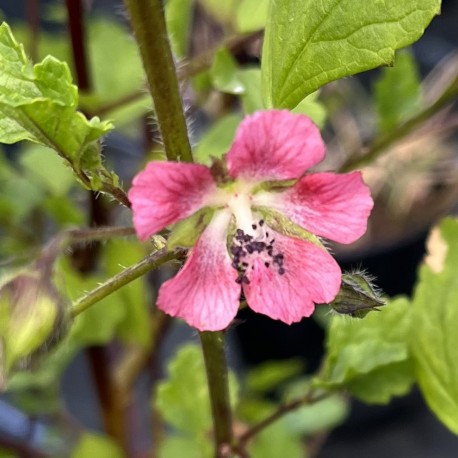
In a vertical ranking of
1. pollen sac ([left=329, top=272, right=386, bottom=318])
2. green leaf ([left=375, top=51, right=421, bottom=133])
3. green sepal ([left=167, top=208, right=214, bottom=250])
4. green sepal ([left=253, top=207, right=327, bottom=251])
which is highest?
green sepal ([left=167, top=208, right=214, bottom=250])

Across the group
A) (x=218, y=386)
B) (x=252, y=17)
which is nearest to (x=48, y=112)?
(x=218, y=386)

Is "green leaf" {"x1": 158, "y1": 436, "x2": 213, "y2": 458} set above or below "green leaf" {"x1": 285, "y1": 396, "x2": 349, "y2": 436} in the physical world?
above

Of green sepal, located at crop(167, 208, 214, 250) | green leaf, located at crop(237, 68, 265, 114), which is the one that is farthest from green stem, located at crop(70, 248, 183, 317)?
green leaf, located at crop(237, 68, 265, 114)

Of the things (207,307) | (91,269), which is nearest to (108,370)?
(91,269)

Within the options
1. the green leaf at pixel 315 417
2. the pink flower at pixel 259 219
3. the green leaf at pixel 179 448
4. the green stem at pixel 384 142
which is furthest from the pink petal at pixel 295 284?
the green leaf at pixel 315 417

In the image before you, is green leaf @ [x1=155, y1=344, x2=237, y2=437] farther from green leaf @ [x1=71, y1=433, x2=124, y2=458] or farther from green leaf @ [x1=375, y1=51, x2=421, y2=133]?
green leaf @ [x1=375, y1=51, x2=421, y2=133]
